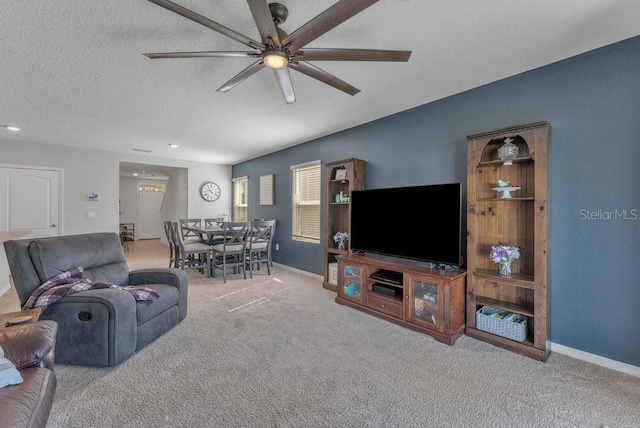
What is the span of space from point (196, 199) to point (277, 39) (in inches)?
241

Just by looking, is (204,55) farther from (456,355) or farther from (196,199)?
(196,199)

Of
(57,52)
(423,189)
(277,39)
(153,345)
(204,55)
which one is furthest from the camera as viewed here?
(423,189)

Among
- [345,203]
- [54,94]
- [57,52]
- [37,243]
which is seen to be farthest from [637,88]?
[54,94]

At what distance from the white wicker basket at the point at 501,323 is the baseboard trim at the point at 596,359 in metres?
0.29

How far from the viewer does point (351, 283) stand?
3.44 metres

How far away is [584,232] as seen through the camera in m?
2.25

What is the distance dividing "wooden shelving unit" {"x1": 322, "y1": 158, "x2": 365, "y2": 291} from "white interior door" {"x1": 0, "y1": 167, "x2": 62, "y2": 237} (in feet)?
16.7

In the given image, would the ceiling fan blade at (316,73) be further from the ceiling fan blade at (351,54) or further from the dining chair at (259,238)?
the dining chair at (259,238)

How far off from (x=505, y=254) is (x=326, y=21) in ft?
7.56

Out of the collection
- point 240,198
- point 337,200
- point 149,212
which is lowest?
point 149,212

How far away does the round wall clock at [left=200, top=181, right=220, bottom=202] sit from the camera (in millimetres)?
7059

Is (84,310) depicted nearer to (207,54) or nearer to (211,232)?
(207,54)

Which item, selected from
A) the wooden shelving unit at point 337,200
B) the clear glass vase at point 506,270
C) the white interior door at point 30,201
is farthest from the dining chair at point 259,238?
the white interior door at point 30,201

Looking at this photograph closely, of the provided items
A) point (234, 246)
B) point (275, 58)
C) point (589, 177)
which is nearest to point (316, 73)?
point (275, 58)
